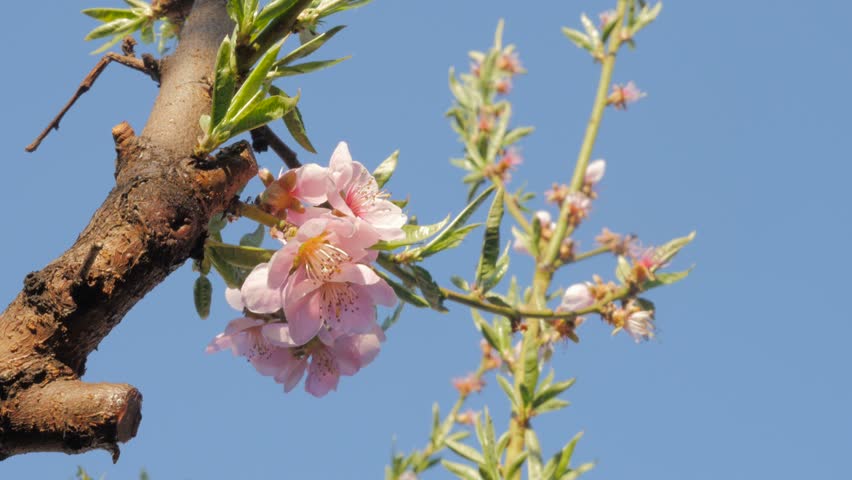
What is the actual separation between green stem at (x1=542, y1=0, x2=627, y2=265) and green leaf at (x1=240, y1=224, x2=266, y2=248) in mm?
1178

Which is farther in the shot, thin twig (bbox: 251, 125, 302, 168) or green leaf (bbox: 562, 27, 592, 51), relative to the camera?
green leaf (bbox: 562, 27, 592, 51)

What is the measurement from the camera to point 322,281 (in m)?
0.87

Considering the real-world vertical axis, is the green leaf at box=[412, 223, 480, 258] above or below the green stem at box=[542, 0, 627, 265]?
below

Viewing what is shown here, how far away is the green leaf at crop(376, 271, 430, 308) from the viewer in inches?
37.2

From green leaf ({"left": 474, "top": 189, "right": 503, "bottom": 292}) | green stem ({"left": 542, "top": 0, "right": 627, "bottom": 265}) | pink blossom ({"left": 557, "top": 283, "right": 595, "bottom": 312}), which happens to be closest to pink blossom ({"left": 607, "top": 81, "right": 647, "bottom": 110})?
green stem ({"left": 542, "top": 0, "right": 627, "bottom": 265})

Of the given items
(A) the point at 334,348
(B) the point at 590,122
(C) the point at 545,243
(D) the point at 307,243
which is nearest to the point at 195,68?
(D) the point at 307,243

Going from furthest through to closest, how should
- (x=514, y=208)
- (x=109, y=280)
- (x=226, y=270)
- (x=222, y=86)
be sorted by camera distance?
(x=514, y=208) < (x=226, y=270) < (x=222, y=86) < (x=109, y=280)

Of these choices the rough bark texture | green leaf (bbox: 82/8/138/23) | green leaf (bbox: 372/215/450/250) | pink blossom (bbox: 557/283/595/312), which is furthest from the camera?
pink blossom (bbox: 557/283/595/312)

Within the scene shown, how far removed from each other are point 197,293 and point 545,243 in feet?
4.52

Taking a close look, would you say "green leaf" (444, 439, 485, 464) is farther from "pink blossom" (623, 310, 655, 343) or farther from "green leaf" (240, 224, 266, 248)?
"green leaf" (240, 224, 266, 248)

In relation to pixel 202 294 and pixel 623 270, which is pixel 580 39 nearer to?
pixel 623 270

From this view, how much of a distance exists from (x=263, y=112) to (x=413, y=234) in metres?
0.23

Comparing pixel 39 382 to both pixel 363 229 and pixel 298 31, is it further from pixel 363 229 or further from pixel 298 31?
pixel 298 31

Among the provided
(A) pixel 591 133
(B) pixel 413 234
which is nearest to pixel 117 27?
(B) pixel 413 234
